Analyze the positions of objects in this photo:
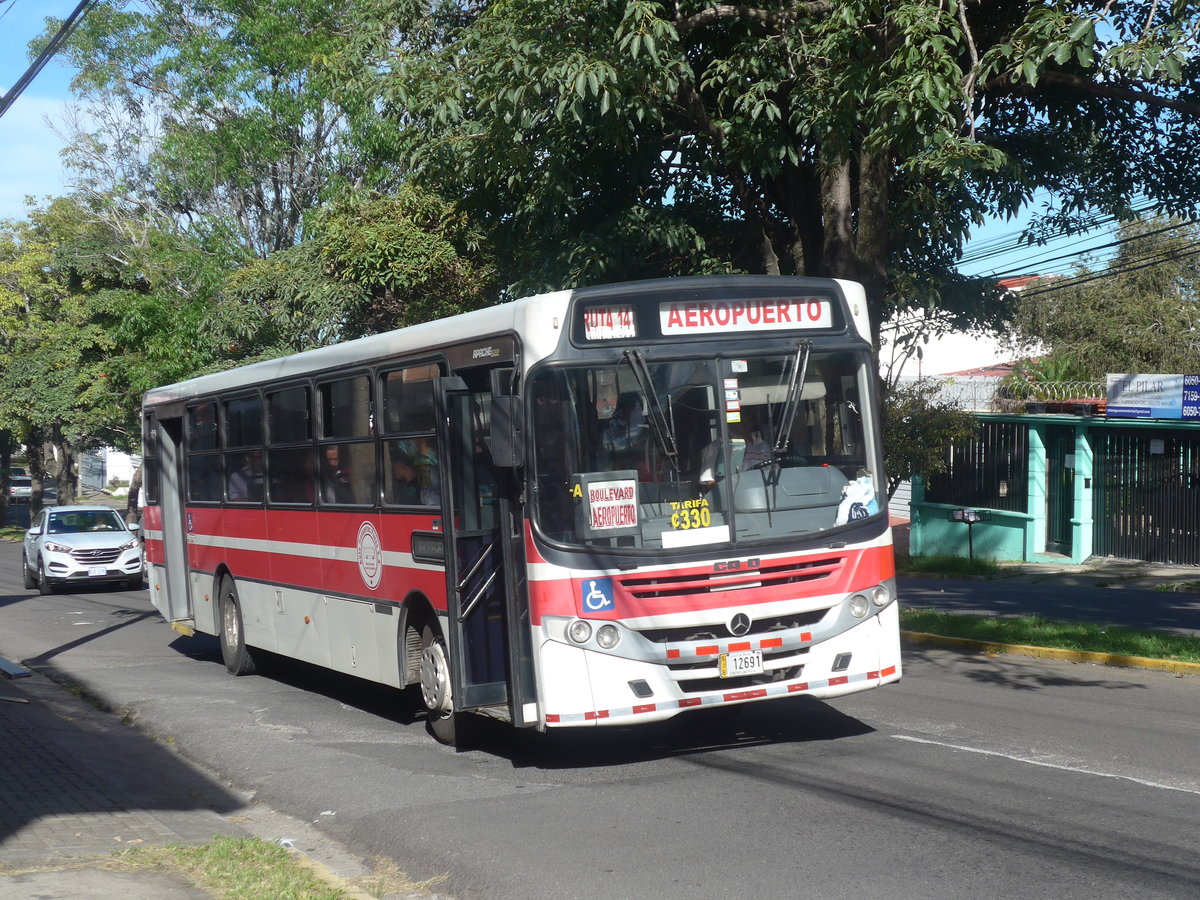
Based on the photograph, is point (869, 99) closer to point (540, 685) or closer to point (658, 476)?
point (658, 476)

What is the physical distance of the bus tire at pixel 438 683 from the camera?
892 centimetres

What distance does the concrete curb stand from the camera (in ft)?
38.9

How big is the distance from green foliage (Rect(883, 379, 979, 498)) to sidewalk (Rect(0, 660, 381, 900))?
59.1 feet

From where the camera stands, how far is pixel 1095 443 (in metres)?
25.7

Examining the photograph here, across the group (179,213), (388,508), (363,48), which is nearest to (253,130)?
(179,213)

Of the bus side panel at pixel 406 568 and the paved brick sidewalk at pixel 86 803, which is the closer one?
the paved brick sidewalk at pixel 86 803

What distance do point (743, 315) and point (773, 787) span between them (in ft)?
9.55

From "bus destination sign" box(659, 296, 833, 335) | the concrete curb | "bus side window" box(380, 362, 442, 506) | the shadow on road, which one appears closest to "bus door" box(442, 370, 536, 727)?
"bus side window" box(380, 362, 442, 506)

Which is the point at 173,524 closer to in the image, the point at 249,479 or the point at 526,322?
the point at 249,479

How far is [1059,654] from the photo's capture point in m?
12.8

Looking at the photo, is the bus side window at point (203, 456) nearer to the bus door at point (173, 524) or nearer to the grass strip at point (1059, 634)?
the bus door at point (173, 524)

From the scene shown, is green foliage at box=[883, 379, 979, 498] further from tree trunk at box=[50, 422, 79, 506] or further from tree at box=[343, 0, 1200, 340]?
tree trunk at box=[50, 422, 79, 506]

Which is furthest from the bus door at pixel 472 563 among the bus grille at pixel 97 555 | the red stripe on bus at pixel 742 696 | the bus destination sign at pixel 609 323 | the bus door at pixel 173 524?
the bus grille at pixel 97 555

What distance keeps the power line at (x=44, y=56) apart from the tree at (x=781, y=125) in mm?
3570
